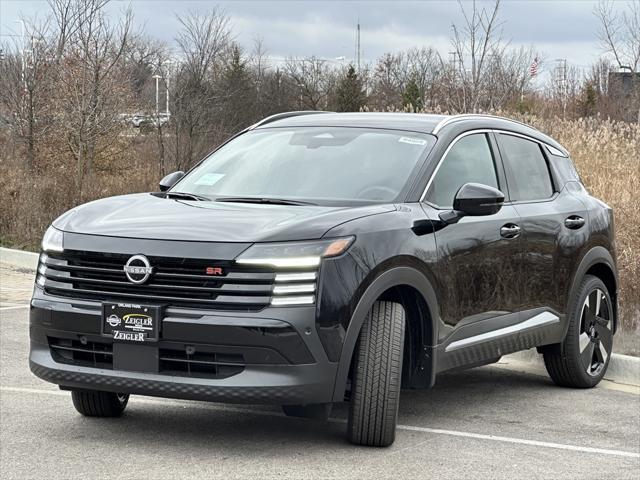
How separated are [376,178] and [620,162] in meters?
8.80

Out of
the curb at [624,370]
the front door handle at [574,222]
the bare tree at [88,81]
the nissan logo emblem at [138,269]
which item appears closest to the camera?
the nissan logo emblem at [138,269]

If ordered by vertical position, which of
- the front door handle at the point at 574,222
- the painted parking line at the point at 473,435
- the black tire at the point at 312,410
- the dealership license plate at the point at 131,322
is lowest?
the painted parking line at the point at 473,435

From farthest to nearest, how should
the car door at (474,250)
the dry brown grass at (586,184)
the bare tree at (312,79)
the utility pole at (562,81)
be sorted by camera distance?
the bare tree at (312,79) < the utility pole at (562,81) < the dry brown grass at (586,184) < the car door at (474,250)

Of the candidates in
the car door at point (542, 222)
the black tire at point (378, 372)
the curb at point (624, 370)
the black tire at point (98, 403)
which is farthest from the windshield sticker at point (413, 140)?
the curb at point (624, 370)

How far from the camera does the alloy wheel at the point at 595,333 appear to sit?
7.69m

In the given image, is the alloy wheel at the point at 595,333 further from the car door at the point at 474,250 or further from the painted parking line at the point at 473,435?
the painted parking line at the point at 473,435

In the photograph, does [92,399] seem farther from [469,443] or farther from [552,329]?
[552,329]

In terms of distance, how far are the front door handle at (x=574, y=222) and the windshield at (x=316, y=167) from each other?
1.40 m

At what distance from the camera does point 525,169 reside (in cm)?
741

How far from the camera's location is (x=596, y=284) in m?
7.73

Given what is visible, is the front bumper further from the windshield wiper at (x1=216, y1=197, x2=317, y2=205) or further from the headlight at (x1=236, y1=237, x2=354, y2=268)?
the windshield wiper at (x1=216, y1=197, x2=317, y2=205)

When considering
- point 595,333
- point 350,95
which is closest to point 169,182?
point 595,333

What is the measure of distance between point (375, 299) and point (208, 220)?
0.89 m

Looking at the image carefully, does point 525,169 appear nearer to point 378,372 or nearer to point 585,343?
point 585,343
